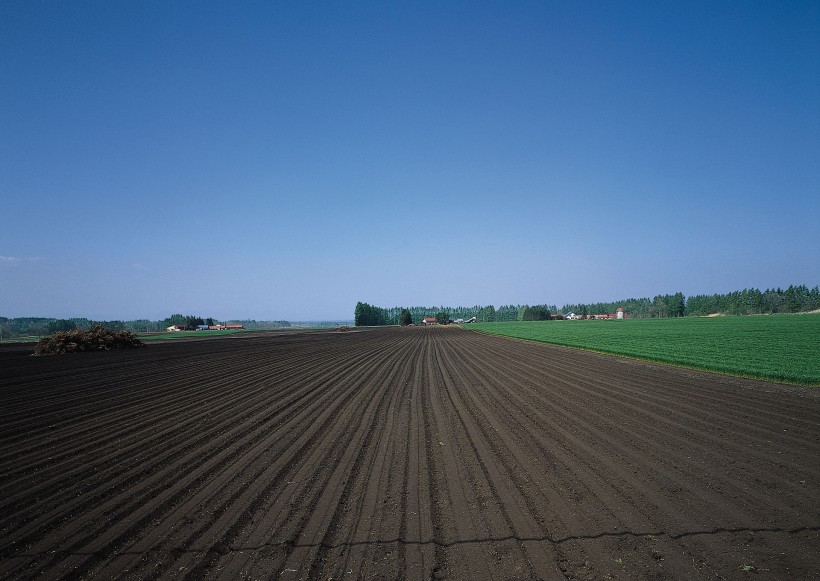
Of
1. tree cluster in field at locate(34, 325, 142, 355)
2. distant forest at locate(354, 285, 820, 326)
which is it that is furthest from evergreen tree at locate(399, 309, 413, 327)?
tree cluster in field at locate(34, 325, 142, 355)

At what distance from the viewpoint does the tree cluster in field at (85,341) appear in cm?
2912

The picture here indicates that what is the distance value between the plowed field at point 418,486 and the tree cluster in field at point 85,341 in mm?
22297

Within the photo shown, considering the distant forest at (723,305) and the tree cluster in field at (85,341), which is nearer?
the tree cluster in field at (85,341)

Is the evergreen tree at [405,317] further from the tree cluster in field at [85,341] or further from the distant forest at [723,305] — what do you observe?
the tree cluster in field at [85,341]

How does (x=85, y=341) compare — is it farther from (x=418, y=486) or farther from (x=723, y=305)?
(x=723, y=305)

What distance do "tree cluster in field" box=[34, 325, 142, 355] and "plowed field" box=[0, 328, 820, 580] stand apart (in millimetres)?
22297

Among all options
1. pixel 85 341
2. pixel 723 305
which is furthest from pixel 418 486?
pixel 723 305

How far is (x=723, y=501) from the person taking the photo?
5.06 metres

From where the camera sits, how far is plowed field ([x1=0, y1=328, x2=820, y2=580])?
3957mm

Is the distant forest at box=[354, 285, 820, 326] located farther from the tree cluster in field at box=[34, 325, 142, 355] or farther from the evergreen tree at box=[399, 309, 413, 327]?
the tree cluster in field at box=[34, 325, 142, 355]

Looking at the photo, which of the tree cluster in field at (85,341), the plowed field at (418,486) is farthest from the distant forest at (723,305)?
the plowed field at (418,486)

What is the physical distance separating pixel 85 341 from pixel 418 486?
114 ft

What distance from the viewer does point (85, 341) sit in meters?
30.4

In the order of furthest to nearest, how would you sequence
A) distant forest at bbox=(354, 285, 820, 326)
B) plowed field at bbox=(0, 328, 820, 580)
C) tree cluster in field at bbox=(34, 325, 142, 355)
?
distant forest at bbox=(354, 285, 820, 326) → tree cluster in field at bbox=(34, 325, 142, 355) → plowed field at bbox=(0, 328, 820, 580)
